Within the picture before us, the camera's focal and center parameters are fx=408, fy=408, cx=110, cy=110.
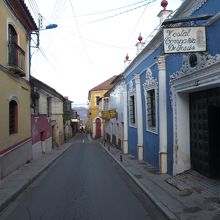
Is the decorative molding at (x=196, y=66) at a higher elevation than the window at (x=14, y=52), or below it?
below

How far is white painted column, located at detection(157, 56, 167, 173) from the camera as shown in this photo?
1405 centimetres

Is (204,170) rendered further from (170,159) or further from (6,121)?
(6,121)

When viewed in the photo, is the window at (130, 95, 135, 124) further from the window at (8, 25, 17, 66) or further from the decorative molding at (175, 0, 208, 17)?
the decorative molding at (175, 0, 208, 17)

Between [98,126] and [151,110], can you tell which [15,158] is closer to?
[151,110]

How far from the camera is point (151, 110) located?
57.4 feet

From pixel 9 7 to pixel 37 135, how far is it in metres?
10.7

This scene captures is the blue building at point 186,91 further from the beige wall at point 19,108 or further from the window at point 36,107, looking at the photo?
the window at point 36,107

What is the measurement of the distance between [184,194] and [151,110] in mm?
7832

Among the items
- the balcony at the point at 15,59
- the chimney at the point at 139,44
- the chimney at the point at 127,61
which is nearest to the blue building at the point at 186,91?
the chimney at the point at 139,44

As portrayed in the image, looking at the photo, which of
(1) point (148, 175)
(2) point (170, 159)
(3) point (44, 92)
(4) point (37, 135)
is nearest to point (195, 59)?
(2) point (170, 159)

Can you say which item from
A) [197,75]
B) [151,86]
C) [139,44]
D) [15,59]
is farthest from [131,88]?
[197,75]

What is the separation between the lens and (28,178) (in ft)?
46.2

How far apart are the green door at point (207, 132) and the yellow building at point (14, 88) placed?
21.7ft

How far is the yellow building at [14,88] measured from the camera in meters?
14.4
